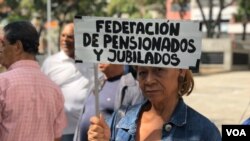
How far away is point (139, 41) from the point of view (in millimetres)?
2338

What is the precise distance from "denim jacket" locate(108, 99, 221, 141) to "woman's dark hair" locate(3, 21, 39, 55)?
102 cm

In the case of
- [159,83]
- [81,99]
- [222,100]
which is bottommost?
[222,100]

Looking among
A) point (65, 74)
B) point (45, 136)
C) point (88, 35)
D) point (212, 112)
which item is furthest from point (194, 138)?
point (212, 112)

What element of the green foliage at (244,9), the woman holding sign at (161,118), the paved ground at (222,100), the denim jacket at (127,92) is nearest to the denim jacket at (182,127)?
the woman holding sign at (161,118)

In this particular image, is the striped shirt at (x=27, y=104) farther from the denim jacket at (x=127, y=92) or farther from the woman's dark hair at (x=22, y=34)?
the denim jacket at (x=127, y=92)

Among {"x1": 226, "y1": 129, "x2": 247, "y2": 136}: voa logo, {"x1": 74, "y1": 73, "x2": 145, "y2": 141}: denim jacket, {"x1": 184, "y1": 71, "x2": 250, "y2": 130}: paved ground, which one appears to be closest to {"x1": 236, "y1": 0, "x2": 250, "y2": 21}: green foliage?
{"x1": 184, "y1": 71, "x2": 250, "y2": 130}: paved ground

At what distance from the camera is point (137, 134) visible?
94.2 inches

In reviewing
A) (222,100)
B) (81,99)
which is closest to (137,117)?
(81,99)

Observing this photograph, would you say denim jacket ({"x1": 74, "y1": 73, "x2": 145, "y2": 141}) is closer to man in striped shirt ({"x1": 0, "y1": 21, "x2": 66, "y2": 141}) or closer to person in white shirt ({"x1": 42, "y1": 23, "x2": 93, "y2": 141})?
man in striped shirt ({"x1": 0, "y1": 21, "x2": 66, "y2": 141})

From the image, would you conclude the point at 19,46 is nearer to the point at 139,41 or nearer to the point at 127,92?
the point at 127,92

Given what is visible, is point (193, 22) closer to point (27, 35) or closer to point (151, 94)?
point (151, 94)

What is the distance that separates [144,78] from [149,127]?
22 cm

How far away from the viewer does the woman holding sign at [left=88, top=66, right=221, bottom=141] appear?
88.7 inches

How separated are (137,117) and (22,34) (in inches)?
42.2
